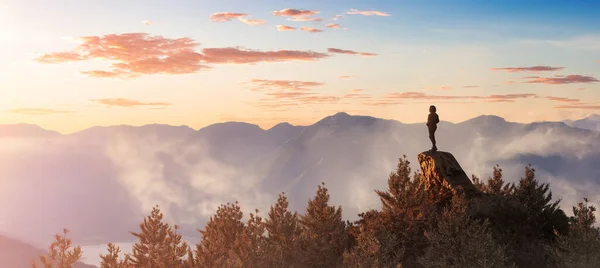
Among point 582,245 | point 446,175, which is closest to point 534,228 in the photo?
point 582,245

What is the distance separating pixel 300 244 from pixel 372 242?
17740mm

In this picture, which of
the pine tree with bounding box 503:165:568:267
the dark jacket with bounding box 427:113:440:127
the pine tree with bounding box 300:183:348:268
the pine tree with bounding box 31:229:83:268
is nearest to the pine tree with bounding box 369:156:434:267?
the dark jacket with bounding box 427:113:440:127

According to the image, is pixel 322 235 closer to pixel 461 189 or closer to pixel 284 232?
pixel 284 232

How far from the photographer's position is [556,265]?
2181 inches

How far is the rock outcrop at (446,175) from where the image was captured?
5791 cm

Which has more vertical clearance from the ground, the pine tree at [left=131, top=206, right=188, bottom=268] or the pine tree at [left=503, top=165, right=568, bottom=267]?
the pine tree at [left=503, top=165, right=568, bottom=267]

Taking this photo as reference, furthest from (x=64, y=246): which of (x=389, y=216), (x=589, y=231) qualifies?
(x=589, y=231)

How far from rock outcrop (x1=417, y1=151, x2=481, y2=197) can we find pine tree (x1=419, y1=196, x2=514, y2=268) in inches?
267

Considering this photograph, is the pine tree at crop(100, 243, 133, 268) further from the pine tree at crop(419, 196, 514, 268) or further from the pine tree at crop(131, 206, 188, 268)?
the pine tree at crop(419, 196, 514, 268)

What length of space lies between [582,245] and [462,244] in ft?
44.2

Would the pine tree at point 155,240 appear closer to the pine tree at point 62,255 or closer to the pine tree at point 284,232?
the pine tree at point 284,232

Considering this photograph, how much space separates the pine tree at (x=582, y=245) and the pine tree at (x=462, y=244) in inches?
310

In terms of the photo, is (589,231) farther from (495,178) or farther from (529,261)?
(495,178)

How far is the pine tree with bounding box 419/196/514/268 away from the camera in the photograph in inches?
1849
